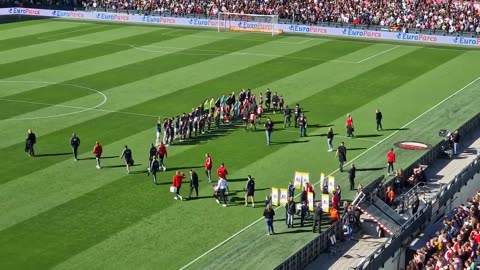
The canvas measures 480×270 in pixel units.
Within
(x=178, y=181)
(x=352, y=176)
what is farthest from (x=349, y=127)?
(x=178, y=181)

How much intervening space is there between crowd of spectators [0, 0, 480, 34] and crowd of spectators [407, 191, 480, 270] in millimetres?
48203

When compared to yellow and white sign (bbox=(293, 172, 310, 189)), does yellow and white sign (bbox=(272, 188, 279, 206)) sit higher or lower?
lower

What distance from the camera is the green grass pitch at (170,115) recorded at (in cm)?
3369

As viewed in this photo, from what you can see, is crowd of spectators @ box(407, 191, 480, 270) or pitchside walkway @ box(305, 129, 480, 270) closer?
crowd of spectators @ box(407, 191, 480, 270)

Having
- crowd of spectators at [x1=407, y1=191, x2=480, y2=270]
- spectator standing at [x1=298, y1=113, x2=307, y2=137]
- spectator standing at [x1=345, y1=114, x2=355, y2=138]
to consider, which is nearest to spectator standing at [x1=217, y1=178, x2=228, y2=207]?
crowd of spectators at [x1=407, y1=191, x2=480, y2=270]

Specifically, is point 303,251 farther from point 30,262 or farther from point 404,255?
point 30,262

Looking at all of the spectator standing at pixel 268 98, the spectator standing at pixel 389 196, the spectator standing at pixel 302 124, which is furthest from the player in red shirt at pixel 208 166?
the spectator standing at pixel 268 98

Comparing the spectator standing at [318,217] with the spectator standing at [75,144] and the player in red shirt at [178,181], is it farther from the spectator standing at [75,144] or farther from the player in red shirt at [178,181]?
the spectator standing at [75,144]

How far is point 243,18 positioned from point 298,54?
50.7ft

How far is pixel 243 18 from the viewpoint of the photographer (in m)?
86.0

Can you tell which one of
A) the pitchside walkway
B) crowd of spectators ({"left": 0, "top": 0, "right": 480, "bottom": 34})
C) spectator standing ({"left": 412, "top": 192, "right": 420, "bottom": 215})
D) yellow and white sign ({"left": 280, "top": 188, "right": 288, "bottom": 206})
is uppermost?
crowd of spectators ({"left": 0, "top": 0, "right": 480, "bottom": 34})

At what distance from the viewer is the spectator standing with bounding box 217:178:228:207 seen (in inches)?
1475

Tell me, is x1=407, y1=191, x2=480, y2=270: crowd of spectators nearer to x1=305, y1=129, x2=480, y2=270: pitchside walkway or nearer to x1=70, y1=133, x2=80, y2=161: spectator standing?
x1=305, y1=129, x2=480, y2=270: pitchside walkway

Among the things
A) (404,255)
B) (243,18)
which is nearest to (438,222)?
(404,255)
